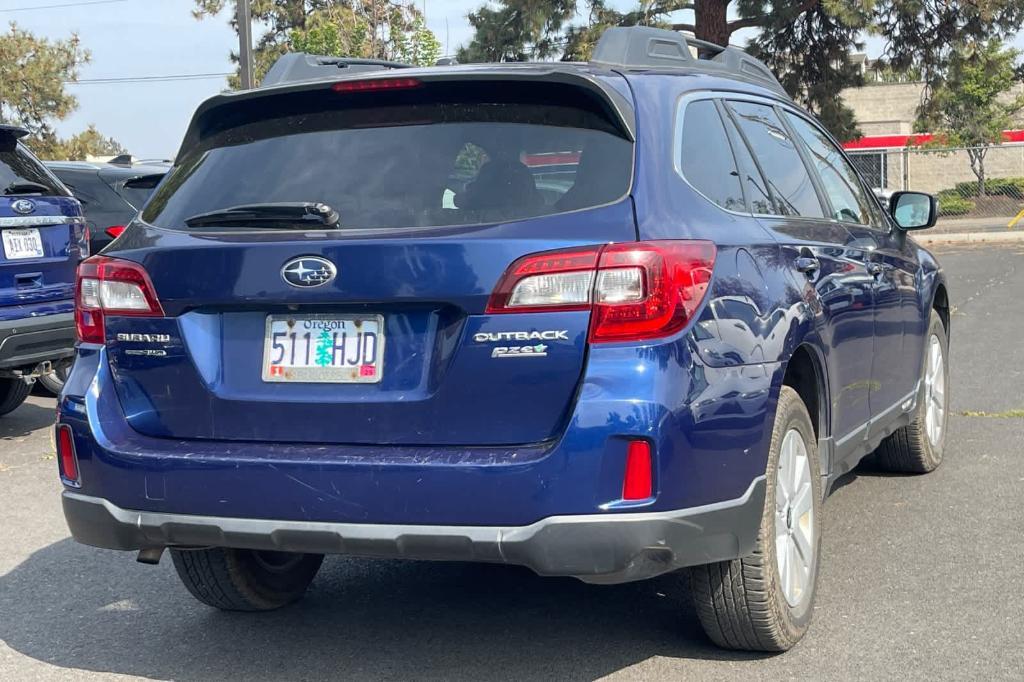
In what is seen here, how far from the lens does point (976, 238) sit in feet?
91.6

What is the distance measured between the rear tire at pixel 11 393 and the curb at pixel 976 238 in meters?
21.4

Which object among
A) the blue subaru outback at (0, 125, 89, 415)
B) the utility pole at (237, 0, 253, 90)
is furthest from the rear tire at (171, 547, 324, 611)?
the utility pole at (237, 0, 253, 90)

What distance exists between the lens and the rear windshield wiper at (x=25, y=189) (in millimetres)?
8016

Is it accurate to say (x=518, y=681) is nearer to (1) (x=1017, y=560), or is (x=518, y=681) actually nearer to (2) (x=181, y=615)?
(2) (x=181, y=615)

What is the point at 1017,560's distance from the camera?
5.00m

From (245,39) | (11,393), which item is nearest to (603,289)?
(11,393)

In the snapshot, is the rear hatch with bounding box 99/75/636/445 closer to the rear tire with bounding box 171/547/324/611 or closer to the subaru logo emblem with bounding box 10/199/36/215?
the rear tire with bounding box 171/547/324/611

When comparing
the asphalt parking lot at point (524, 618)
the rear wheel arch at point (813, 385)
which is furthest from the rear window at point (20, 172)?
the rear wheel arch at point (813, 385)

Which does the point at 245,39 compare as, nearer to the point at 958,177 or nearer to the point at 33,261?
the point at 33,261

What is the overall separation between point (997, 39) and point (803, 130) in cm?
2160

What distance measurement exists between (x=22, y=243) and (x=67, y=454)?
438cm

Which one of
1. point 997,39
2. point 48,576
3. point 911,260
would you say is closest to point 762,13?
point 997,39

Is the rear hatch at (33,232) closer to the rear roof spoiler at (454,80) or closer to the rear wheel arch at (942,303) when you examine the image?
the rear roof spoiler at (454,80)

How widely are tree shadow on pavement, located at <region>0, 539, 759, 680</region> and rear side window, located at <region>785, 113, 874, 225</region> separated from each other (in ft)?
5.55
